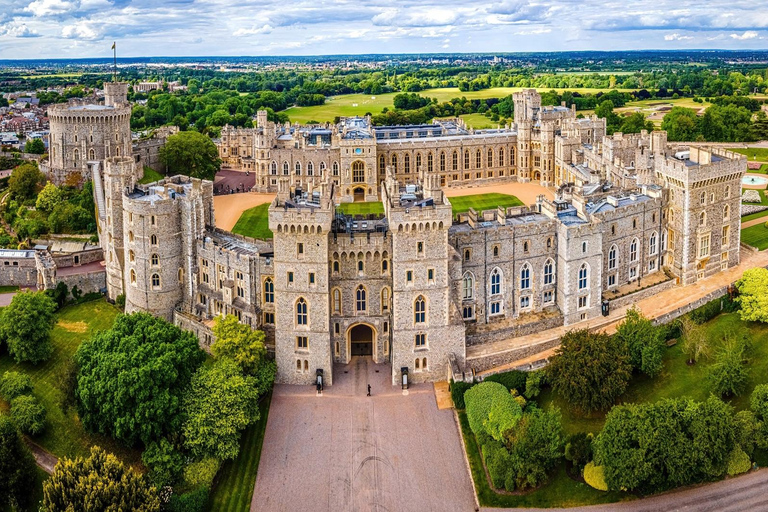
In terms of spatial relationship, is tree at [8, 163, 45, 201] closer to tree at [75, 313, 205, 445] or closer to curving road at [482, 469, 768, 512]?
tree at [75, 313, 205, 445]

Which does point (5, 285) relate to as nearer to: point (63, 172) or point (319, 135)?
point (63, 172)

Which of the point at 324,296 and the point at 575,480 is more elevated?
the point at 324,296

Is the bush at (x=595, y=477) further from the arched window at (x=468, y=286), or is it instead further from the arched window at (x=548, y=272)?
the arched window at (x=548, y=272)

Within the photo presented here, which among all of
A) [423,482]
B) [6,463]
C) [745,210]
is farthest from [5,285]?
[745,210]

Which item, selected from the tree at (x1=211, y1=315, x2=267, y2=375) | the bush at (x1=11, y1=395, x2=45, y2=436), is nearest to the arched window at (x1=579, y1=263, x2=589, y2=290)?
the tree at (x1=211, y1=315, x2=267, y2=375)

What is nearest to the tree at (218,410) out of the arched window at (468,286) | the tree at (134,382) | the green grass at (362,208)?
the tree at (134,382)

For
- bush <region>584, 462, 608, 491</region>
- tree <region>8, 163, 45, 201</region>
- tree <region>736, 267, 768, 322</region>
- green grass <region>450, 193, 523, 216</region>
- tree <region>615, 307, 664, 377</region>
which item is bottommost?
bush <region>584, 462, 608, 491</region>
